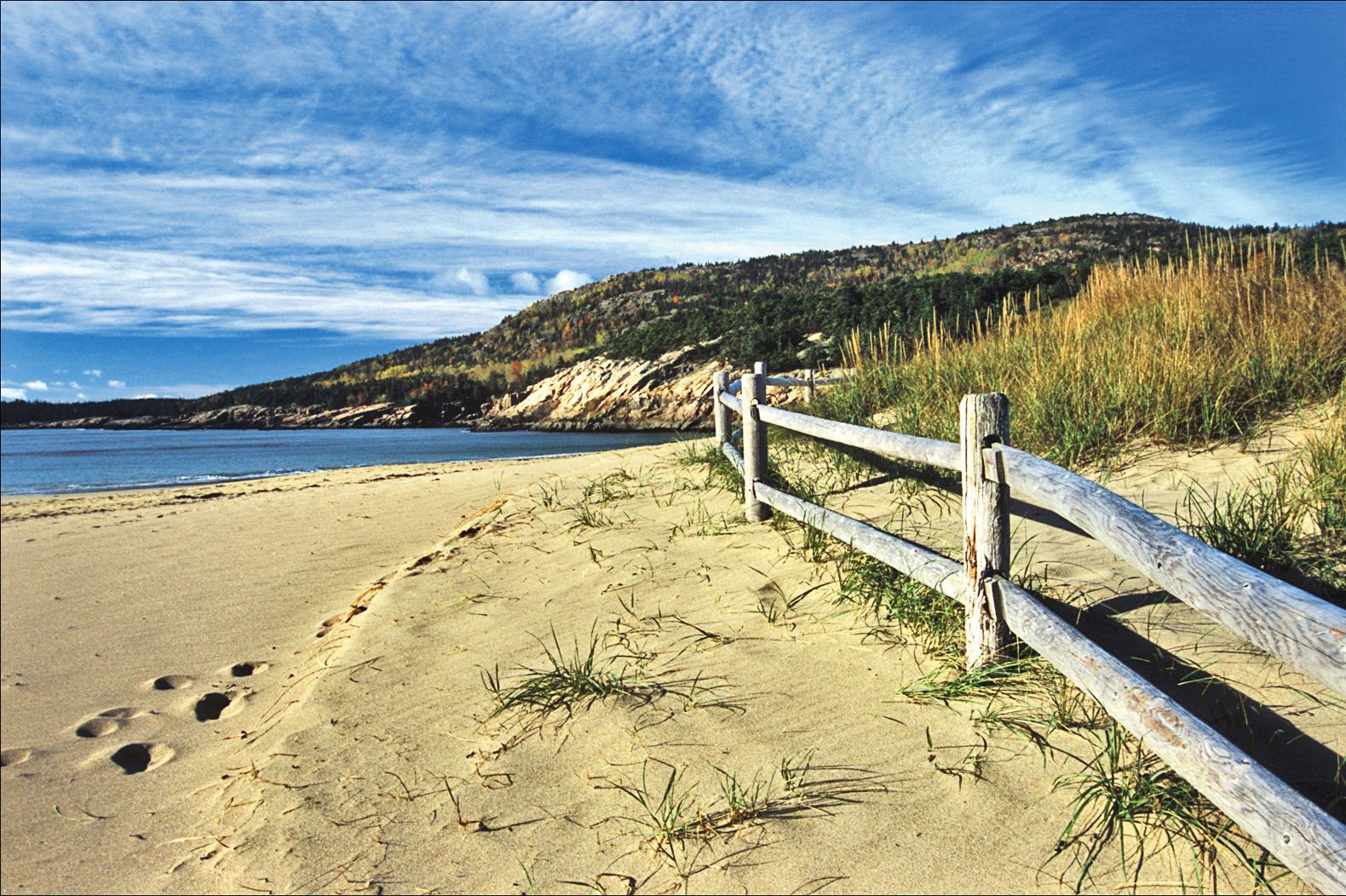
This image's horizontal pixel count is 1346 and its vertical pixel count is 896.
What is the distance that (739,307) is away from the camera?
4259cm

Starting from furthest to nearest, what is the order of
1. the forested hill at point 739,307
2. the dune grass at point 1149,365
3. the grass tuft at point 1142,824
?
the forested hill at point 739,307 → the dune grass at point 1149,365 → the grass tuft at point 1142,824

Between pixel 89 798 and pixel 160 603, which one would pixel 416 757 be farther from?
pixel 160 603

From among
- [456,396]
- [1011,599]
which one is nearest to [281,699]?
[1011,599]

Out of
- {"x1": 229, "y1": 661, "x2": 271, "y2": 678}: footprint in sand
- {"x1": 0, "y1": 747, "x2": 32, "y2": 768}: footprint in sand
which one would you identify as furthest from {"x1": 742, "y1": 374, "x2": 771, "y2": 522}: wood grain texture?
{"x1": 0, "y1": 747, "x2": 32, "y2": 768}: footprint in sand

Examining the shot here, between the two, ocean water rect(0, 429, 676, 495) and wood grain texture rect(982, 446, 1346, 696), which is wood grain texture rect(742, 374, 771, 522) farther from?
ocean water rect(0, 429, 676, 495)

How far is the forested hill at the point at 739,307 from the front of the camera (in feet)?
82.0

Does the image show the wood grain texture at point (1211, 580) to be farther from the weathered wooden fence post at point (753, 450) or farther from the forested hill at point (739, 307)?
A: the forested hill at point (739, 307)

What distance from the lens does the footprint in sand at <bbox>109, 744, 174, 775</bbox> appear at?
260 centimetres

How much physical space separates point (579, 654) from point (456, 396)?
5865cm

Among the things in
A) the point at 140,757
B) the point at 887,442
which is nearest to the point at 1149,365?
the point at 887,442

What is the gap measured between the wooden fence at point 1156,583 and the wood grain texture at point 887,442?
1cm

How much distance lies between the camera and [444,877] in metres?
2.37

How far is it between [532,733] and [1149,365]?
5.95 metres

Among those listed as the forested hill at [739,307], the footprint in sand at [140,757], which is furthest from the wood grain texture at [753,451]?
the forested hill at [739,307]
